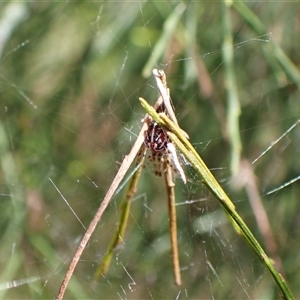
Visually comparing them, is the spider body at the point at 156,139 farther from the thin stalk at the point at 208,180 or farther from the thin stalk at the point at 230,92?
the thin stalk at the point at 230,92

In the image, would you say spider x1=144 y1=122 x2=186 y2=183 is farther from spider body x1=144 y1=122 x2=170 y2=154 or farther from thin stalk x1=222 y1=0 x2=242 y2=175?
thin stalk x1=222 y1=0 x2=242 y2=175

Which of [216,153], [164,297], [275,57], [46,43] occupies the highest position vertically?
[46,43]

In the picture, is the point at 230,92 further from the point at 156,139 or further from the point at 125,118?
the point at 156,139

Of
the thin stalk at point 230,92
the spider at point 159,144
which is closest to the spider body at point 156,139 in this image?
the spider at point 159,144

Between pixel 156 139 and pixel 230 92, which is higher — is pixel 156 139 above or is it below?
above

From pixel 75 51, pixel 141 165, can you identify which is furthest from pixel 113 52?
pixel 141 165

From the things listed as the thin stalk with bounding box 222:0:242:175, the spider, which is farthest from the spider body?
the thin stalk with bounding box 222:0:242:175

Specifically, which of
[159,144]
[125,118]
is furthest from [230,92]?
[159,144]

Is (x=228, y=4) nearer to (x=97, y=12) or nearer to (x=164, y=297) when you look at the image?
(x=97, y=12)
